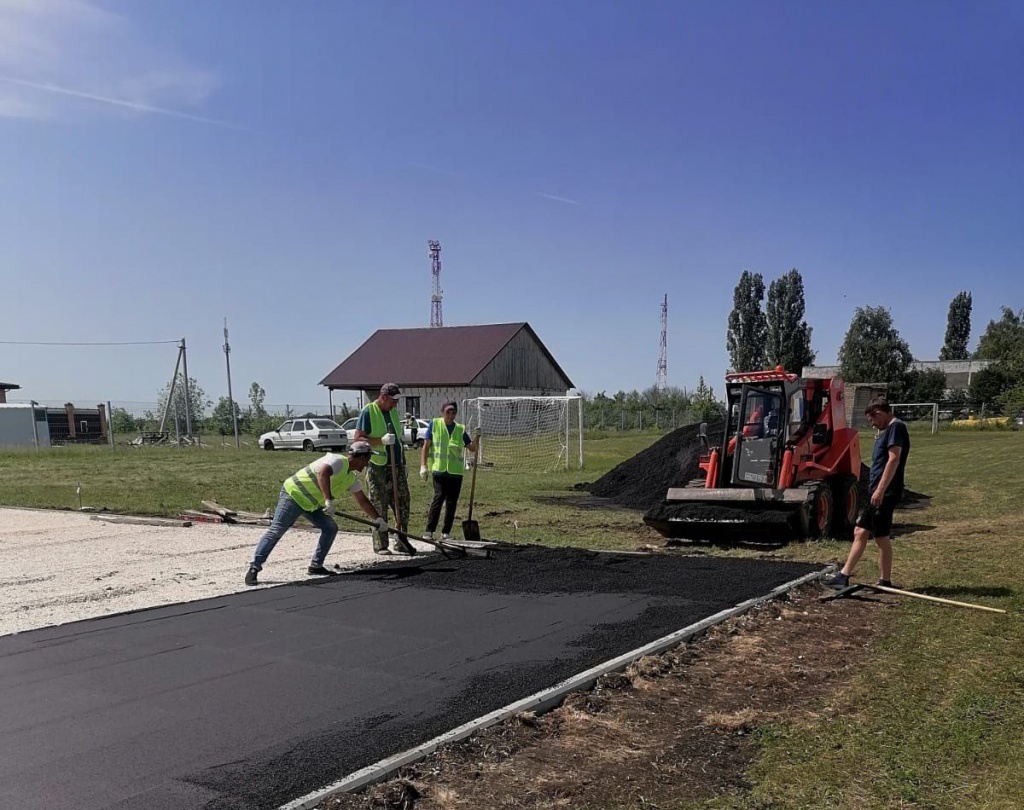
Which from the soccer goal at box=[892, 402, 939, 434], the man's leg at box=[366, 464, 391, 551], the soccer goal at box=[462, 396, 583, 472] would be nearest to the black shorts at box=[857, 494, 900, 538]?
the man's leg at box=[366, 464, 391, 551]

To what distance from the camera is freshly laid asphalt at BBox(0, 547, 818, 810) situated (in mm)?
3182

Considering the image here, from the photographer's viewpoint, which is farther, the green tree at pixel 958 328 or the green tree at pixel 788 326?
the green tree at pixel 958 328

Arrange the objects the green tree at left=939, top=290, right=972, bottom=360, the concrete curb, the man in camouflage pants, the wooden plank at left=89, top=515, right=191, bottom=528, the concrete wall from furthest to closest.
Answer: the green tree at left=939, top=290, right=972, bottom=360 < the concrete wall < the wooden plank at left=89, top=515, right=191, bottom=528 < the man in camouflage pants < the concrete curb

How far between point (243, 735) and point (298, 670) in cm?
92

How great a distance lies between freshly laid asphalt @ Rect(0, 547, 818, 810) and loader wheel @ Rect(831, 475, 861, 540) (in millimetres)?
2815

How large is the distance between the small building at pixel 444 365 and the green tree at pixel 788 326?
58.0ft

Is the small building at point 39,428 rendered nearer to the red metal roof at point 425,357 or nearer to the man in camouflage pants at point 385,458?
the red metal roof at point 425,357

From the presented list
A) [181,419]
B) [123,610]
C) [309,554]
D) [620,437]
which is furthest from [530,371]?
[123,610]

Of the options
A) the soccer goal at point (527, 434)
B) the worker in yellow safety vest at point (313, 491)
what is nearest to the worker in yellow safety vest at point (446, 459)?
the worker in yellow safety vest at point (313, 491)

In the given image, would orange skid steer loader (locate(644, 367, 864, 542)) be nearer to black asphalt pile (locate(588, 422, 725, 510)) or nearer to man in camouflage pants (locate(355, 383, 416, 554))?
man in camouflage pants (locate(355, 383, 416, 554))

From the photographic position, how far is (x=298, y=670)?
14.6 feet

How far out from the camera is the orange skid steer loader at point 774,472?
870 cm

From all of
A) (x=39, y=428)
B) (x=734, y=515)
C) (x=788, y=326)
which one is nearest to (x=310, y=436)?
(x=39, y=428)

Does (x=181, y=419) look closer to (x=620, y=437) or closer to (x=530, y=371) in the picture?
(x=530, y=371)
